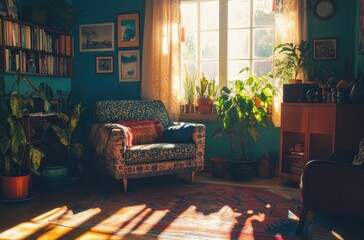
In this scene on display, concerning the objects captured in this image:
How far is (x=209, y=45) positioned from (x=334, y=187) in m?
2.78

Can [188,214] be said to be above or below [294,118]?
below

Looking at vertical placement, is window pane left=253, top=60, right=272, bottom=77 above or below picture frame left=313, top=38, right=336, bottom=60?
below

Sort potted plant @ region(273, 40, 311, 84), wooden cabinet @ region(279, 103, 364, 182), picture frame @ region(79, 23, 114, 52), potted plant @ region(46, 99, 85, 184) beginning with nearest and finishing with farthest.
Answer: wooden cabinet @ region(279, 103, 364, 182)
potted plant @ region(46, 99, 85, 184)
potted plant @ region(273, 40, 311, 84)
picture frame @ region(79, 23, 114, 52)

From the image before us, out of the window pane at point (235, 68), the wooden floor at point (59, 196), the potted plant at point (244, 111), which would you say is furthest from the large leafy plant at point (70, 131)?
the window pane at point (235, 68)

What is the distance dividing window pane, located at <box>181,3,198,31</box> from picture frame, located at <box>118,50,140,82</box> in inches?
29.6

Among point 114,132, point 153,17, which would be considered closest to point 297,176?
point 114,132

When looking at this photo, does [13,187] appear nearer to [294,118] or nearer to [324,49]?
[294,118]

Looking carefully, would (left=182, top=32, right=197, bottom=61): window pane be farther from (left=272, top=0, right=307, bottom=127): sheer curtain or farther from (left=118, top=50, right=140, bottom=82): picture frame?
(left=272, top=0, right=307, bottom=127): sheer curtain

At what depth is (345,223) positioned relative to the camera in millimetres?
2820

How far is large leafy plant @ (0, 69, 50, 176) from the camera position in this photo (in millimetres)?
3219

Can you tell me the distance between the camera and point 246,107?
3994mm

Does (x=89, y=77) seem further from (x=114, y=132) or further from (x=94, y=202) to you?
(x=94, y=202)

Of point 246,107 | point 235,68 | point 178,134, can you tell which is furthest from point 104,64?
point 246,107

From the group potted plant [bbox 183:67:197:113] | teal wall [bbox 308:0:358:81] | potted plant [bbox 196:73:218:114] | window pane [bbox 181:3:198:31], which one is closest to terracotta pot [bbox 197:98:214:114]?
potted plant [bbox 196:73:218:114]
